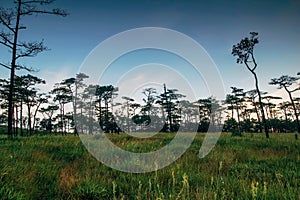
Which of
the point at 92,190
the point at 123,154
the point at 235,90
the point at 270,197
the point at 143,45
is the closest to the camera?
the point at 270,197

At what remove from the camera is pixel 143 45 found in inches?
289

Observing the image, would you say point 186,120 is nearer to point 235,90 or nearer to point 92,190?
point 235,90

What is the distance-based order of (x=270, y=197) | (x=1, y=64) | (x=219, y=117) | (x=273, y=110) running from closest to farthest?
1. (x=270, y=197)
2. (x=1, y=64)
3. (x=273, y=110)
4. (x=219, y=117)

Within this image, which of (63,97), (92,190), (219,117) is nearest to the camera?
(92,190)

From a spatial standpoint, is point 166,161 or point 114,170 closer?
point 114,170

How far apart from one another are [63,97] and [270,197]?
165 ft

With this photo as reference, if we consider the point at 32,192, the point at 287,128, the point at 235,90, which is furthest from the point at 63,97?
the point at 287,128

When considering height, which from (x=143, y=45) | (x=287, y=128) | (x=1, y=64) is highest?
(x=1, y=64)

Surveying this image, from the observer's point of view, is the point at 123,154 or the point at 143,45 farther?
the point at 143,45

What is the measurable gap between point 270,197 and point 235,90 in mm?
60077

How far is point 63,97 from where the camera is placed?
4828cm

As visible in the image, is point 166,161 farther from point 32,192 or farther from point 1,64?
point 1,64

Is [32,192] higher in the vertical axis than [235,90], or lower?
lower

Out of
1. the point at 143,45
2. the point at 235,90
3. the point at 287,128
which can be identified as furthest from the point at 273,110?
the point at 143,45
